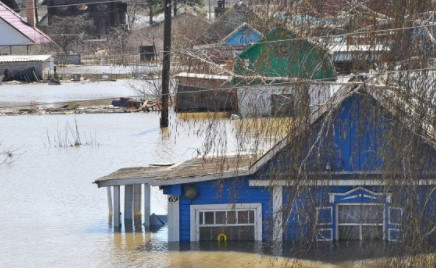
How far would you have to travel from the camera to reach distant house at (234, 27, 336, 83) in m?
15.4

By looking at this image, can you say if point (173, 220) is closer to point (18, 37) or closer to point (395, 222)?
point (395, 222)

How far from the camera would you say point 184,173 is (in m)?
23.3

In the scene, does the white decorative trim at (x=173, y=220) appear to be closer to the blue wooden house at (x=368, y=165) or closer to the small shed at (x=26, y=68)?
the blue wooden house at (x=368, y=165)

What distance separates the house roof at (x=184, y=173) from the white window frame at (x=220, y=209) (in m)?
0.70

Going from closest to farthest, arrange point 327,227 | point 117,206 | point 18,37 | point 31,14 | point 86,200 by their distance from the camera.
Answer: point 327,227
point 117,206
point 86,200
point 18,37
point 31,14

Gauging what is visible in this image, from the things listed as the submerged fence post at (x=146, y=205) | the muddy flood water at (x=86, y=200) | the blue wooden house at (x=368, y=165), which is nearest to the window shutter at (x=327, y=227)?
the blue wooden house at (x=368, y=165)

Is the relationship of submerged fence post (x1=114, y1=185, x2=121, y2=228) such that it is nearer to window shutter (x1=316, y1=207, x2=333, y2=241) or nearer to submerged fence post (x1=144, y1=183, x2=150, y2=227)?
submerged fence post (x1=144, y1=183, x2=150, y2=227)

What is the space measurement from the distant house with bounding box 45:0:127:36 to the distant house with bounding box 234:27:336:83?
6891 cm

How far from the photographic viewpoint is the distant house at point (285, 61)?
1541cm

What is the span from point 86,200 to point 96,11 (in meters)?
58.9

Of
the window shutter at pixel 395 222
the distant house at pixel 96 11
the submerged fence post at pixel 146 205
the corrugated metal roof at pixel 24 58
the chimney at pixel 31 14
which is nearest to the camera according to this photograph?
the window shutter at pixel 395 222

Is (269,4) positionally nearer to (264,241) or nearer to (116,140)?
(264,241)

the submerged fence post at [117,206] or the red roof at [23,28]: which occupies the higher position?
the red roof at [23,28]

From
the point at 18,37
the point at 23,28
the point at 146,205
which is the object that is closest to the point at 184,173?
the point at 146,205
